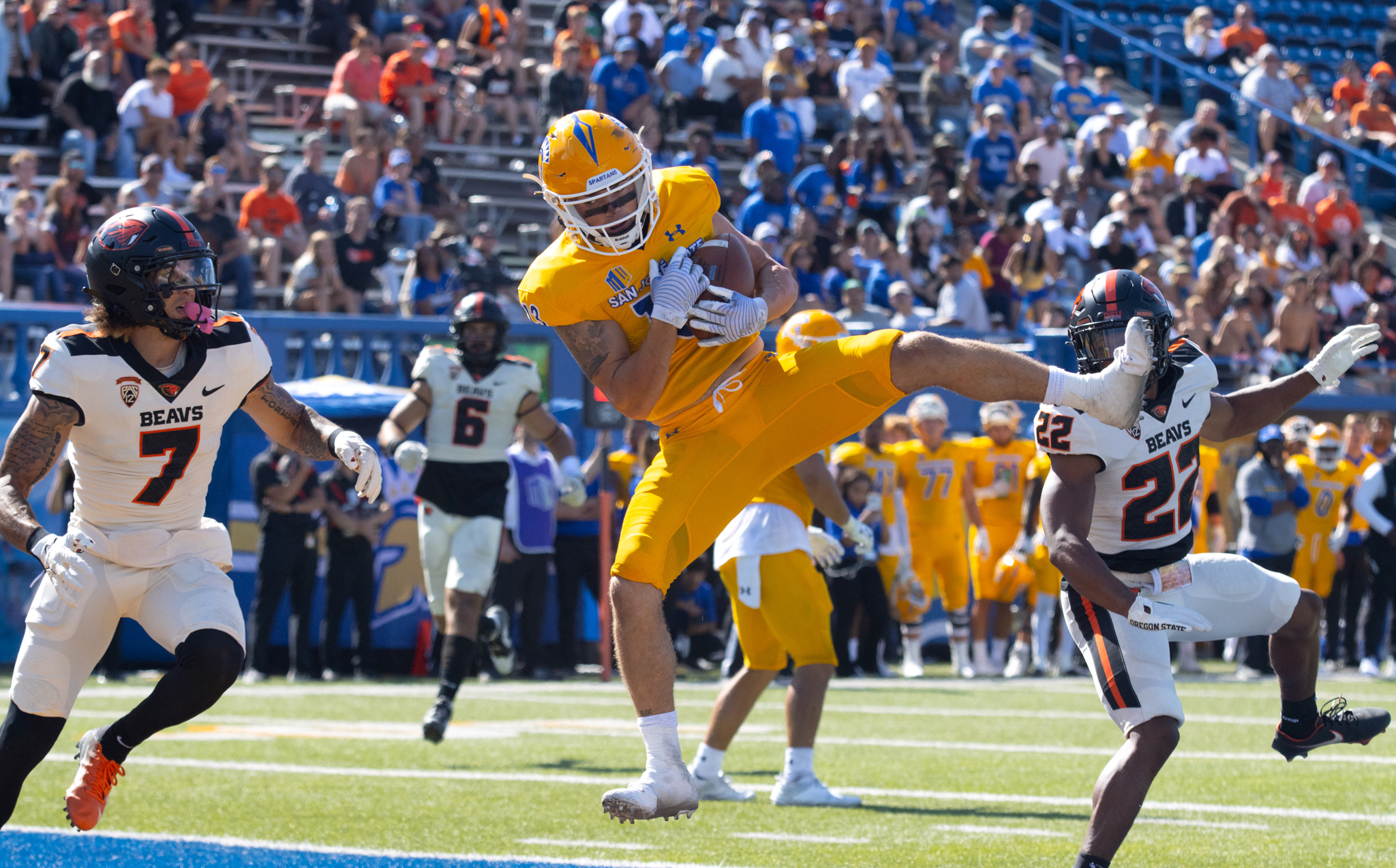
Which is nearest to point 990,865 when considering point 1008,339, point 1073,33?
point 1008,339

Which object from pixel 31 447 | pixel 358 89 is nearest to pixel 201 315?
pixel 31 447

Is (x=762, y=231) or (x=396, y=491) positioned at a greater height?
(x=762, y=231)

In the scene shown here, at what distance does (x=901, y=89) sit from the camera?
19.5m

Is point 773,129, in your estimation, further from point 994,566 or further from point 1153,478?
point 1153,478

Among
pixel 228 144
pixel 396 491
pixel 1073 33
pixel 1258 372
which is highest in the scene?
pixel 1073 33

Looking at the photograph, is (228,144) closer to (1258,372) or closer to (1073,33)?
(1258,372)

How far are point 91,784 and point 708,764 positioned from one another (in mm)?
2840

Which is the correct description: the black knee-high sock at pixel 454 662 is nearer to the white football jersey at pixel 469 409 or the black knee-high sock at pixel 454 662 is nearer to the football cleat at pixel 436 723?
the football cleat at pixel 436 723

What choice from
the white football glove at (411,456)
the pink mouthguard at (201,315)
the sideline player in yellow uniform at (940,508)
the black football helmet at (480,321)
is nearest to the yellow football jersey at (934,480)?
the sideline player in yellow uniform at (940,508)

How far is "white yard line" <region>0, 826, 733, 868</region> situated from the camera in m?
5.46

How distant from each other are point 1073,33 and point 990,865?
17.8 m

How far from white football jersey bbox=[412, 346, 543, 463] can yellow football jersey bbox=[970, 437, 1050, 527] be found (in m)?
5.20

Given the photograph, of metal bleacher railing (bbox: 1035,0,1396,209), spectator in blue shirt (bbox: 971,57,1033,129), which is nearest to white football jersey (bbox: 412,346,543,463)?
spectator in blue shirt (bbox: 971,57,1033,129)

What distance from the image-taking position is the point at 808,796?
22.2 feet
